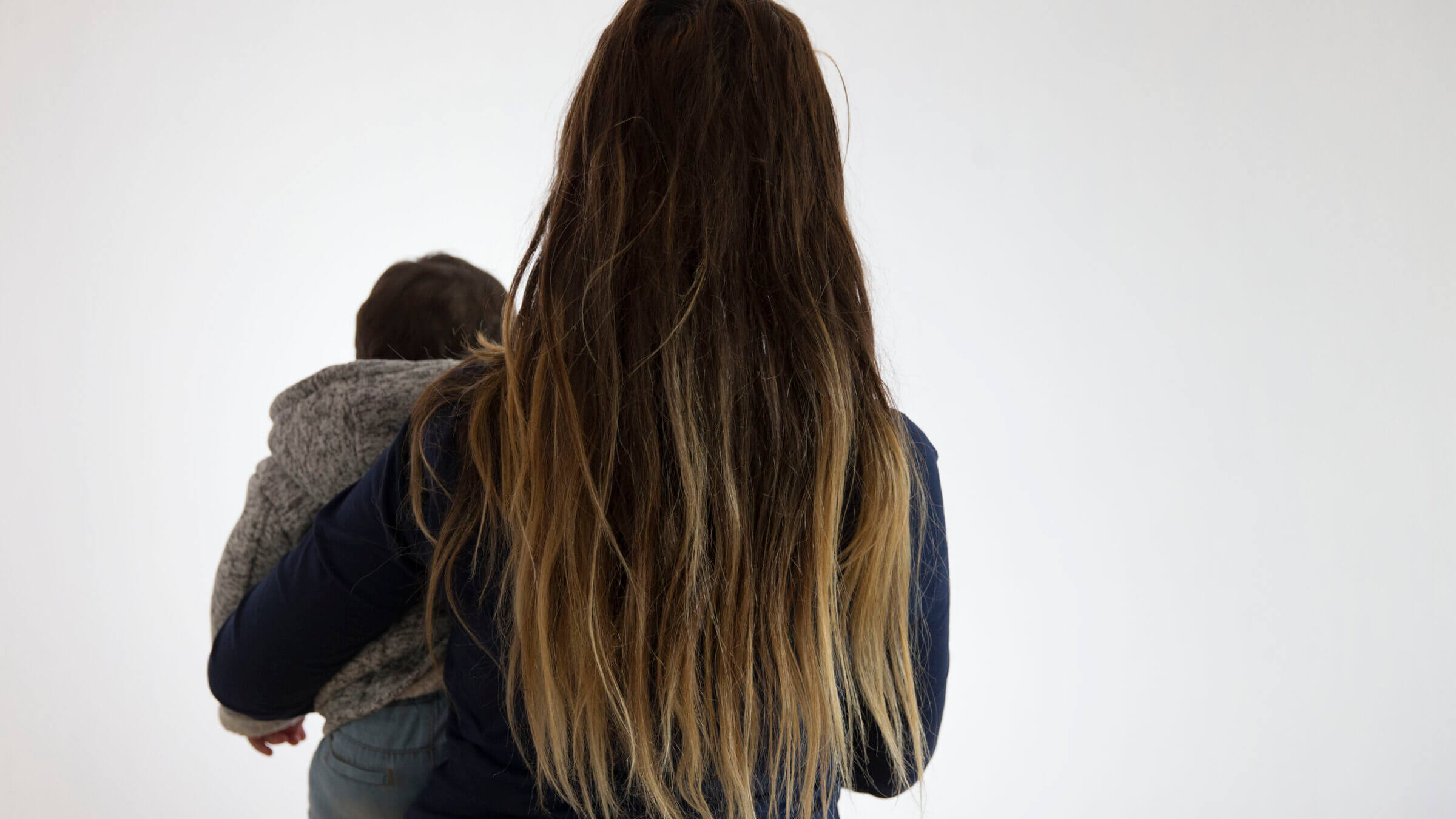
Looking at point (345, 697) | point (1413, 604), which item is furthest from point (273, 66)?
point (1413, 604)

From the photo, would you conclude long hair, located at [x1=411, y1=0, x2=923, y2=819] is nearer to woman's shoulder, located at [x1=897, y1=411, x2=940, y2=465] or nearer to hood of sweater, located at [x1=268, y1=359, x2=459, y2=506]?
woman's shoulder, located at [x1=897, y1=411, x2=940, y2=465]

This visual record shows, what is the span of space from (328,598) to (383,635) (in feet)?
0.56

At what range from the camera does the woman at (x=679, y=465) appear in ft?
2.39

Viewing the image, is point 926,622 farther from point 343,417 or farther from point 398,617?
point 343,417

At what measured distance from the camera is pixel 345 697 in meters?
1.02

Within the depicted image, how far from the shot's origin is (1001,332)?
2.36 meters

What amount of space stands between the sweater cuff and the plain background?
147 cm

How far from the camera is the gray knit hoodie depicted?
0.98 m

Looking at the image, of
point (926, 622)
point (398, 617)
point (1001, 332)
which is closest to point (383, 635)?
point (398, 617)

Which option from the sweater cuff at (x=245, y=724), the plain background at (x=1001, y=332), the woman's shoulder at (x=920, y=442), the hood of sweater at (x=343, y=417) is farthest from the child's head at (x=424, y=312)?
the plain background at (x=1001, y=332)

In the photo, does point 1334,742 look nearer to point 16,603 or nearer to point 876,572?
point 876,572

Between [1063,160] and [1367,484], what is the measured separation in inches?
44.7

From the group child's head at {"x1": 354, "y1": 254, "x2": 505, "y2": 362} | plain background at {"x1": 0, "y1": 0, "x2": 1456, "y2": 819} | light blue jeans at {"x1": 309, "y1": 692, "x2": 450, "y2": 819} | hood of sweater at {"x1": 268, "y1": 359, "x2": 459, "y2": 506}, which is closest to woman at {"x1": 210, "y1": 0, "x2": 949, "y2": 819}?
hood of sweater at {"x1": 268, "y1": 359, "x2": 459, "y2": 506}

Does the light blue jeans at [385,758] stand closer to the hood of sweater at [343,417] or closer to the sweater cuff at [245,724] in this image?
the sweater cuff at [245,724]
